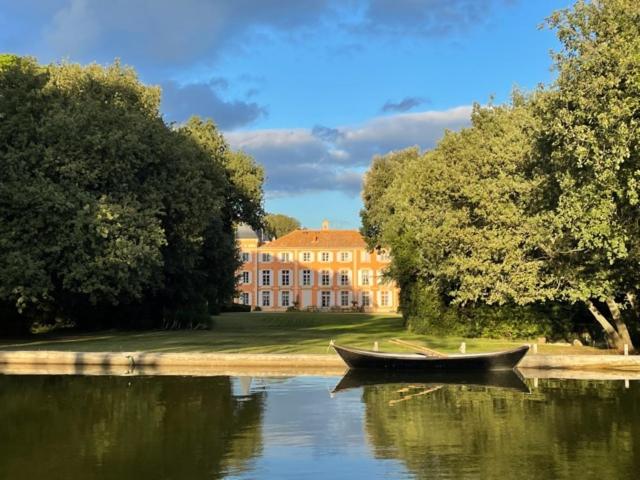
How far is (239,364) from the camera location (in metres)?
23.7

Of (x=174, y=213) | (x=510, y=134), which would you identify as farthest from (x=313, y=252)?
(x=510, y=134)

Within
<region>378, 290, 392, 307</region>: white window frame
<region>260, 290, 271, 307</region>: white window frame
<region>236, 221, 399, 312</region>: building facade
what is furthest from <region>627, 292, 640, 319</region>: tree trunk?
<region>260, 290, 271, 307</region>: white window frame

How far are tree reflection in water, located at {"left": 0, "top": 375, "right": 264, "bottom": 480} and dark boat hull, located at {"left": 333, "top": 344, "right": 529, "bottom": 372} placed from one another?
4.46 m

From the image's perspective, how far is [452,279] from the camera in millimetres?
34031

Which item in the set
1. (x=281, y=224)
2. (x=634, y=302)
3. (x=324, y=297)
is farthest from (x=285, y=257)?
(x=634, y=302)

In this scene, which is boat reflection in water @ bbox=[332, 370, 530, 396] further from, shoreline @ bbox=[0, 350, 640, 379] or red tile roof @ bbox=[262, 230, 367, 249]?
red tile roof @ bbox=[262, 230, 367, 249]

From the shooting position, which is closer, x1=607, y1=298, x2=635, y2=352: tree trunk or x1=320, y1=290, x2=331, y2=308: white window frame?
x1=607, y1=298, x2=635, y2=352: tree trunk

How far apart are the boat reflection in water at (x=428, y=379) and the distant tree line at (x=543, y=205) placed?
15.3ft

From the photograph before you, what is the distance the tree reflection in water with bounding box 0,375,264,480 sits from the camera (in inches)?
430

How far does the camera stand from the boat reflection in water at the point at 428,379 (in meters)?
20.0

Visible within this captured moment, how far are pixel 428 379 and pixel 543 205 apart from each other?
8.21 m

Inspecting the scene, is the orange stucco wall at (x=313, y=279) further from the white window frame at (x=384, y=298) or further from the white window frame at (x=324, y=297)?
the white window frame at (x=324, y=297)

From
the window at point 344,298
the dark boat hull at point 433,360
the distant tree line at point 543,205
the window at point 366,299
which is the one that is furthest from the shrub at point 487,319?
the window at point 344,298

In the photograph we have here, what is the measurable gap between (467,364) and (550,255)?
27.6 feet
